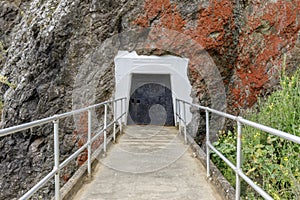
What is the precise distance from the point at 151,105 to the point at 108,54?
214 inches

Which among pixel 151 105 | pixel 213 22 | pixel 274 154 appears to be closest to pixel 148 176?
pixel 274 154

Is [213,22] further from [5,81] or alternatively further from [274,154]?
[5,81]

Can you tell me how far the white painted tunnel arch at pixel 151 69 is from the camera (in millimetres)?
7537

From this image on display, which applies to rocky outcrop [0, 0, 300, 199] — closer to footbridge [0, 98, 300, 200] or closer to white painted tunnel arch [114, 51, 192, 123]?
white painted tunnel arch [114, 51, 192, 123]

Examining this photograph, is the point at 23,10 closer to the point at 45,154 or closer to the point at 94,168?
the point at 45,154

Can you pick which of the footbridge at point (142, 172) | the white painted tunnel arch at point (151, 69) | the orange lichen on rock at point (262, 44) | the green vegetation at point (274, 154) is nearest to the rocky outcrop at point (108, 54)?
the orange lichen on rock at point (262, 44)

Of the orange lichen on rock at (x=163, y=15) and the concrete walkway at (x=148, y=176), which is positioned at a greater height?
the orange lichen on rock at (x=163, y=15)

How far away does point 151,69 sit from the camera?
8.47 meters

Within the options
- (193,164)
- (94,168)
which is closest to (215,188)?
(193,164)

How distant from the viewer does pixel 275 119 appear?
3.62 metres

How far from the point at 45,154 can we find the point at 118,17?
354cm

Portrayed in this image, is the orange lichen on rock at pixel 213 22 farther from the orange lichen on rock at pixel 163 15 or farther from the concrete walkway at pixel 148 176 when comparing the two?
the concrete walkway at pixel 148 176

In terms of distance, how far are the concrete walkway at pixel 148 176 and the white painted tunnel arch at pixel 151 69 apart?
2.39 meters

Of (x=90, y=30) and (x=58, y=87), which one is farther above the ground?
(x=90, y=30)
